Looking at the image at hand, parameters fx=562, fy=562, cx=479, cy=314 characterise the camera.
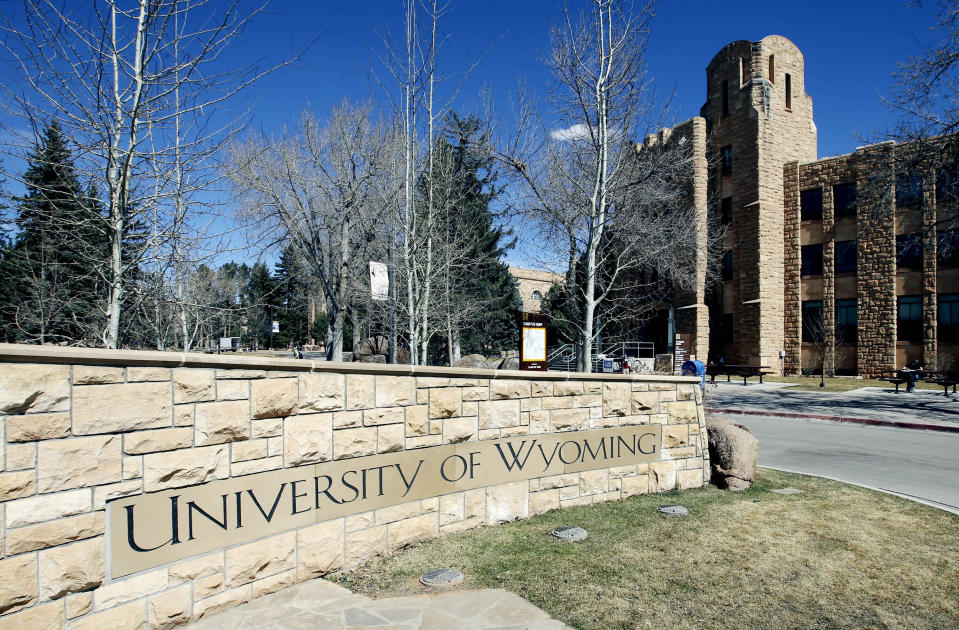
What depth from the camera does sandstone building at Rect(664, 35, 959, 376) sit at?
27.8m

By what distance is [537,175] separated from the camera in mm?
12914

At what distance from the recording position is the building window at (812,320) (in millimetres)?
29875

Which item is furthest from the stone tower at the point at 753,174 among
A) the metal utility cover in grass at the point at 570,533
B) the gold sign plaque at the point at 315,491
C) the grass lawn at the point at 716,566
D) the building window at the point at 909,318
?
the metal utility cover in grass at the point at 570,533

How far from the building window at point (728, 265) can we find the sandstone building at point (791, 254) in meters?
A: 0.07

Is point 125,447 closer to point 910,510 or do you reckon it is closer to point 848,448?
point 910,510

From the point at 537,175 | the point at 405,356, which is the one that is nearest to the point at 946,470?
the point at 537,175

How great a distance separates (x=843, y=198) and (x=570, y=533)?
32139 millimetres

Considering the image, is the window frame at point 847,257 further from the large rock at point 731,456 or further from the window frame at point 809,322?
the large rock at point 731,456

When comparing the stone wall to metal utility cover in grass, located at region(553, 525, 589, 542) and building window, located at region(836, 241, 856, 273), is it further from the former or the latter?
building window, located at region(836, 241, 856, 273)

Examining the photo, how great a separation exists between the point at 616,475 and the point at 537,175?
27.7ft

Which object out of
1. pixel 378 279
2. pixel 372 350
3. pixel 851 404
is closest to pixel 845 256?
pixel 851 404

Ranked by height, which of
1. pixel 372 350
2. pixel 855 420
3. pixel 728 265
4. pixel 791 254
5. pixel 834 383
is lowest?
pixel 834 383

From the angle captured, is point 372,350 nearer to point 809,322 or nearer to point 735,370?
point 735,370

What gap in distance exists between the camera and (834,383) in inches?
Result: 1006
